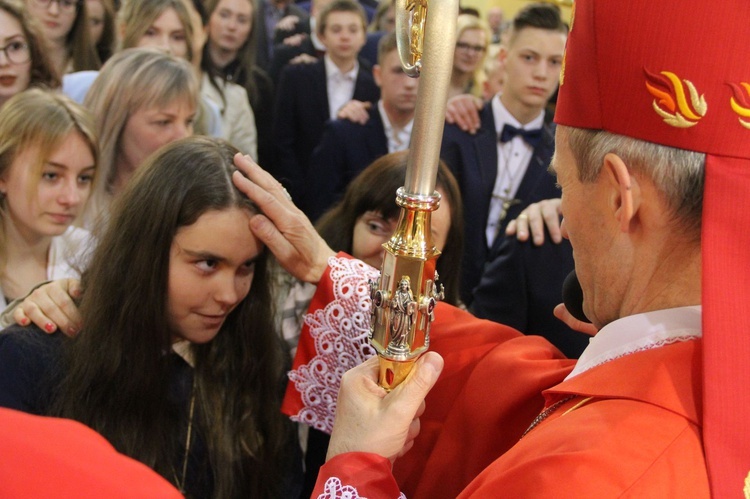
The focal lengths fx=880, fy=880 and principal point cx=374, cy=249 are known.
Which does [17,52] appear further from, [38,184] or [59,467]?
[59,467]

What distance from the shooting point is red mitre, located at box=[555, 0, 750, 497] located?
127cm

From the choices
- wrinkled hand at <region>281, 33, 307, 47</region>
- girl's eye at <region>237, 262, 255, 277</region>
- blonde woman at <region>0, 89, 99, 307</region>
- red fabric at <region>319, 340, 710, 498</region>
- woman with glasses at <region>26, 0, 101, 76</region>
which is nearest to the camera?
red fabric at <region>319, 340, 710, 498</region>

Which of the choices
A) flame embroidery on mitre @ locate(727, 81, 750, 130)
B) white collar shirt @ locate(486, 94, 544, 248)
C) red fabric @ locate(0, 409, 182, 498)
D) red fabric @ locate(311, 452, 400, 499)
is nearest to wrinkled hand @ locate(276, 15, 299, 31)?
white collar shirt @ locate(486, 94, 544, 248)

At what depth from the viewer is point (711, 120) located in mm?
1319

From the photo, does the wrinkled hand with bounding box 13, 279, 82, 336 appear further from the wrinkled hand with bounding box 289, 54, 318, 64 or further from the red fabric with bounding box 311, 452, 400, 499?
the wrinkled hand with bounding box 289, 54, 318, 64

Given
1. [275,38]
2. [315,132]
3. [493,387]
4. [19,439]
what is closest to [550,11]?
[315,132]

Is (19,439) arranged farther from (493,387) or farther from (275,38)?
(275,38)

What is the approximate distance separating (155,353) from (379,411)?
825 mm

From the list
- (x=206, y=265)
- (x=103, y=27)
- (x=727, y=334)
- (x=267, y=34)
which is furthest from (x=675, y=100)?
(x=267, y=34)

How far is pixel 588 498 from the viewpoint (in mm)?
1254

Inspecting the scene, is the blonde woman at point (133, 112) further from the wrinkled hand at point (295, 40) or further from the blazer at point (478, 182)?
the wrinkled hand at point (295, 40)

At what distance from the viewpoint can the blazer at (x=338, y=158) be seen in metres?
4.59

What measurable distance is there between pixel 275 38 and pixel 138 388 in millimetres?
4764

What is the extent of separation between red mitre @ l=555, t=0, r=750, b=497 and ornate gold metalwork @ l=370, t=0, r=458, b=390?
Answer: 257 mm
